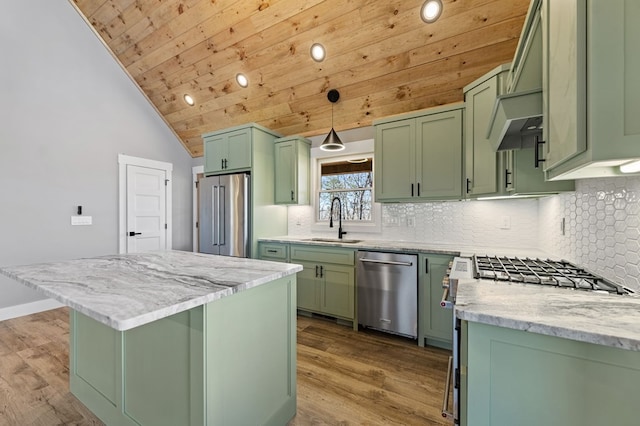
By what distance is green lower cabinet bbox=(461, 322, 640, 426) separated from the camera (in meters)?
0.82

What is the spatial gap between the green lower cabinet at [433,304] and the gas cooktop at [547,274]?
61 cm

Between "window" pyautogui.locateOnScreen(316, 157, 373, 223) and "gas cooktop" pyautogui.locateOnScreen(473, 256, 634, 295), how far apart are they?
1.83 meters

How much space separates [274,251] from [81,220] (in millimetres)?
2722

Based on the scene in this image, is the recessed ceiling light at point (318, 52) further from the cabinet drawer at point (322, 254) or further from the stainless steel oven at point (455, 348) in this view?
the stainless steel oven at point (455, 348)

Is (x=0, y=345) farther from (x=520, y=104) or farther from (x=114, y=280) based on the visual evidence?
(x=520, y=104)

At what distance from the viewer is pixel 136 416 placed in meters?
1.42

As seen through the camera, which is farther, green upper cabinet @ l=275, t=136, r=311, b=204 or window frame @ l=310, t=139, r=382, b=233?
green upper cabinet @ l=275, t=136, r=311, b=204

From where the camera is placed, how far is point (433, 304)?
259cm

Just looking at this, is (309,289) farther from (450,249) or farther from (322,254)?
(450,249)

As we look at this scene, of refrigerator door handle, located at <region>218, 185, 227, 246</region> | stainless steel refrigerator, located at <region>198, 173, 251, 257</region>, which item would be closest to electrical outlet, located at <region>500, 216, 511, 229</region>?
stainless steel refrigerator, located at <region>198, 173, 251, 257</region>

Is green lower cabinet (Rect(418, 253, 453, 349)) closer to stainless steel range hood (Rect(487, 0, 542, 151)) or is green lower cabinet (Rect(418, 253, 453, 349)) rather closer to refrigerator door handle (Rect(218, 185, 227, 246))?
stainless steel range hood (Rect(487, 0, 542, 151))

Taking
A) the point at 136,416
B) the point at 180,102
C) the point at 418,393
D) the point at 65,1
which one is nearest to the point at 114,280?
the point at 136,416

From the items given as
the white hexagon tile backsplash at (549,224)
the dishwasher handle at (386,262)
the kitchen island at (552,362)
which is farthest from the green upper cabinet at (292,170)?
the kitchen island at (552,362)

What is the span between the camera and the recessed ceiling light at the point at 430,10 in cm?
232
